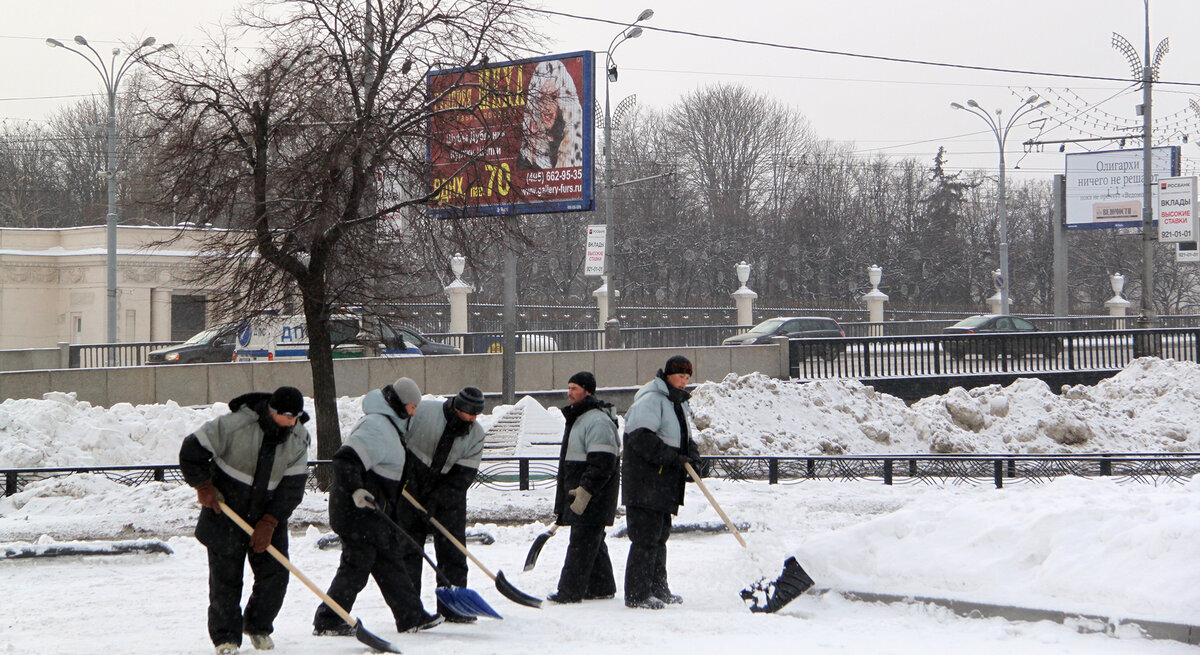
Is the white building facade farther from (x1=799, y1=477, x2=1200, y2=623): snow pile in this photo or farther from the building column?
(x1=799, y1=477, x2=1200, y2=623): snow pile

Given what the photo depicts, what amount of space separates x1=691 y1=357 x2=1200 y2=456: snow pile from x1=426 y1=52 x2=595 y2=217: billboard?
14.5 feet

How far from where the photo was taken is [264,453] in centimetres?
661

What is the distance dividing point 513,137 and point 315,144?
8.13 ft

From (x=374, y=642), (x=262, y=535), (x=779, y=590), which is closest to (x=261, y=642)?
(x=262, y=535)

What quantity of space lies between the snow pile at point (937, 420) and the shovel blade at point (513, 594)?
34.4 feet

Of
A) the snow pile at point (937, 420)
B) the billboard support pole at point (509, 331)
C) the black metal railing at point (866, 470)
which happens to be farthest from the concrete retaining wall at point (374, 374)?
the black metal railing at point (866, 470)

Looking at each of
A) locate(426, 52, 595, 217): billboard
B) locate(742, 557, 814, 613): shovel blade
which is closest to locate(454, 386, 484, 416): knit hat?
locate(742, 557, 814, 613): shovel blade

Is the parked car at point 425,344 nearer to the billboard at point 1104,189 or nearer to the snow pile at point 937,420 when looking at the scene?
the snow pile at point 937,420

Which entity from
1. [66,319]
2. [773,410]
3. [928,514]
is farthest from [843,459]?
[66,319]

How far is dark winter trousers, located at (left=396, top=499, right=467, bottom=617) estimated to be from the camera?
7469 millimetres

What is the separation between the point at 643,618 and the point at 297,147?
8.96 m

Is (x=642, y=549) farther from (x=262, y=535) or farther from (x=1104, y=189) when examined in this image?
(x=1104, y=189)

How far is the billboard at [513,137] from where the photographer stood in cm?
1420

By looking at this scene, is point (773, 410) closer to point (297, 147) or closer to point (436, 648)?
point (297, 147)
